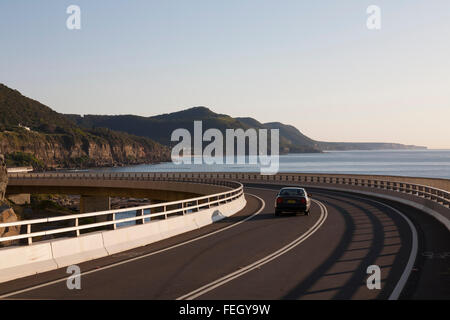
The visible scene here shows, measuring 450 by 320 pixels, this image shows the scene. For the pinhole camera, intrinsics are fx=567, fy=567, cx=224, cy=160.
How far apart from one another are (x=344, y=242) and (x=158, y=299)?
974cm

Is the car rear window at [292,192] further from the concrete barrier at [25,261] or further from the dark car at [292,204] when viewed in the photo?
the concrete barrier at [25,261]

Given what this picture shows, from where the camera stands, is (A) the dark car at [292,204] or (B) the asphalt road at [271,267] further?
(A) the dark car at [292,204]

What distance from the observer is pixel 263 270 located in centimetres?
1334

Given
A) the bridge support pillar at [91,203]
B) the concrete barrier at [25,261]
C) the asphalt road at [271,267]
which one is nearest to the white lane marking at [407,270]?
the asphalt road at [271,267]

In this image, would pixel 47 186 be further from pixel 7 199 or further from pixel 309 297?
pixel 309 297

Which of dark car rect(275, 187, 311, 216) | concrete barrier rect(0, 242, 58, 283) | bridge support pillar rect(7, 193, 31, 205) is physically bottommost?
bridge support pillar rect(7, 193, 31, 205)

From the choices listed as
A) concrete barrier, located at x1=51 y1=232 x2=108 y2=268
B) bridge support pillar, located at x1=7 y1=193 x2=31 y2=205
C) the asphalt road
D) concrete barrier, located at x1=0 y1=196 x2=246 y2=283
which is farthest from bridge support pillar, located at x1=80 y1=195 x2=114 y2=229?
concrete barrier, located at x1=51 y1=232 x2=108 y2=268

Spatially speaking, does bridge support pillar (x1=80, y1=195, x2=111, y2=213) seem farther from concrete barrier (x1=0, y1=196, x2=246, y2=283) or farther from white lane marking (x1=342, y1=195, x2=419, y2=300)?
white lane marking (x1=342, y1=195, x2=419, y2=300)

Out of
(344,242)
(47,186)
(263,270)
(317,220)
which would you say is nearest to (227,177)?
(47,186)

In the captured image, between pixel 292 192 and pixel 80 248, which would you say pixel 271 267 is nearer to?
pixel 80 248

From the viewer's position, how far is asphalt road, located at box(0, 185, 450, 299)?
10.8 metres

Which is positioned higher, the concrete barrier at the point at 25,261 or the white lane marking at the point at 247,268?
the concrete barrier at the point at 25,261

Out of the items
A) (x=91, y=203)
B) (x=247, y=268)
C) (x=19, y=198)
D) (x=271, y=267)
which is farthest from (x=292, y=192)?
(x=19, y=198)

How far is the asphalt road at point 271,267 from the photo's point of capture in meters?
10.8
